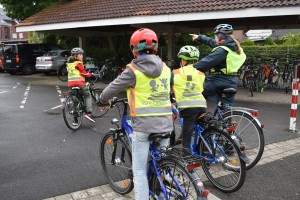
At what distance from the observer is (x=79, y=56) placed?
22.9 ft

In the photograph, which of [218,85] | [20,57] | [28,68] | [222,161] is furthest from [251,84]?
[28,68]

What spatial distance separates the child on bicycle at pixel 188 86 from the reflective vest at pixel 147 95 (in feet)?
3.58

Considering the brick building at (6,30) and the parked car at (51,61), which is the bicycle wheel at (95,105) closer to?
the parked car at (51,61)

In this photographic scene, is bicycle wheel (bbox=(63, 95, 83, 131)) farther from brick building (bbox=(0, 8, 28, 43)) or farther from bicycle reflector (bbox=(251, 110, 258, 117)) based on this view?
brick building (bbox=(0, 8, 28, 43))

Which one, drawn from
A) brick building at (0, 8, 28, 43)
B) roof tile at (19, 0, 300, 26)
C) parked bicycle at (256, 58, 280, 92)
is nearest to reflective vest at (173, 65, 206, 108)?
roof tile at (19, 0, 300, 26)

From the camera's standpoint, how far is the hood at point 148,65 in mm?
2836

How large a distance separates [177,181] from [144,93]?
83 centimetres

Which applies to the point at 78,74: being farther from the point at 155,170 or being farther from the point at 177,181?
the point at 177,181

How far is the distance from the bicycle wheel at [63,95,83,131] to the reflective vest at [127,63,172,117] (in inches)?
166

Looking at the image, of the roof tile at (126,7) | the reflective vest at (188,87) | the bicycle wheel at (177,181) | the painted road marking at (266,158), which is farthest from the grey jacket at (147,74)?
the roof tile at (126,7)

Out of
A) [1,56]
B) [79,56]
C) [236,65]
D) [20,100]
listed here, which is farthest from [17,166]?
[1,56]

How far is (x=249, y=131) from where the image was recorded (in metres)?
4.56

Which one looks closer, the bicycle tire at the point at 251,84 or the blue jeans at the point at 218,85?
the blue jeans at the point at 218,85

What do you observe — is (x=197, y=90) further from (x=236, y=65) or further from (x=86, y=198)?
(x=86, y=198)
